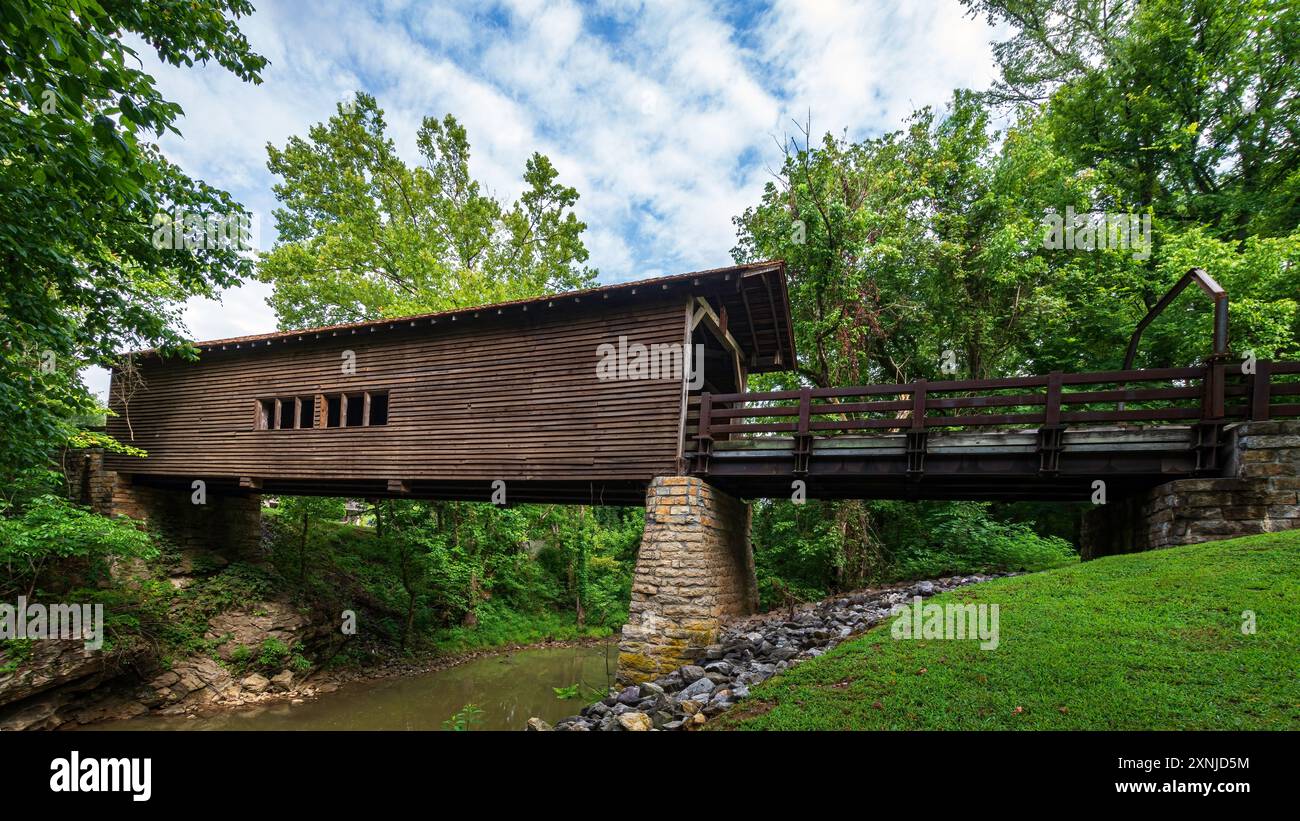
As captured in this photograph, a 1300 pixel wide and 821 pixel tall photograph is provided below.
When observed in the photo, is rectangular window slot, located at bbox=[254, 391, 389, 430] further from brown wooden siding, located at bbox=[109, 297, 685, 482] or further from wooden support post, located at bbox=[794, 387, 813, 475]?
wooden support post, located at bbox=[794, 387, 813, 475]

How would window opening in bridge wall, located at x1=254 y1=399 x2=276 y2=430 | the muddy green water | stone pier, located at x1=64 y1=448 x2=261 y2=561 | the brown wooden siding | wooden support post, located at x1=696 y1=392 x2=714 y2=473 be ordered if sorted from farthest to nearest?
stone pier, located at x1=64 y1=448 x2=261 y2=561
window opening in bridge wall, located at x1=254 y1=399 x2=276 y2=430
the muddy green water
the brown wooden siding
wooden support post, located at x1=696 y1=392 x2=714 y2=473

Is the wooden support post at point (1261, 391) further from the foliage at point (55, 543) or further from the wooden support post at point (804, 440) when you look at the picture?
the foliage at point (55, 543)

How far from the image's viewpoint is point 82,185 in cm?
550

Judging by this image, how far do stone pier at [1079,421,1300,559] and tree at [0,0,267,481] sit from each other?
11820 millimetres

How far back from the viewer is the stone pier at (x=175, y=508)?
41.5ft

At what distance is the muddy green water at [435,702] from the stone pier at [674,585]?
376 cm

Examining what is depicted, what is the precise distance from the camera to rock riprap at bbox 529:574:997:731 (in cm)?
522

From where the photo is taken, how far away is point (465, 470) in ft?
32.7

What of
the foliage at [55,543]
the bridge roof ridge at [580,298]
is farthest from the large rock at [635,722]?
the foliage at [55,543]

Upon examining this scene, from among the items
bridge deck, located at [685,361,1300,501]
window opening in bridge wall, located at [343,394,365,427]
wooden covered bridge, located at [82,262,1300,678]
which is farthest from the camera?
window opening in bridge wall, located at [343,394,365,427]

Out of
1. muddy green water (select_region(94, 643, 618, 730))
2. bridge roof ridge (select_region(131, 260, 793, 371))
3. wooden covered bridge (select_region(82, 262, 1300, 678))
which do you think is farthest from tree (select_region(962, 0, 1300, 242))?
muddy green water (select_region(94, 643, 618, 730))

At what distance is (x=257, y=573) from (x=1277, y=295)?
2547 centimetres

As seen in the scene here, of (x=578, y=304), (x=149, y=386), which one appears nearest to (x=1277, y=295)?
(x=578, y=304)
